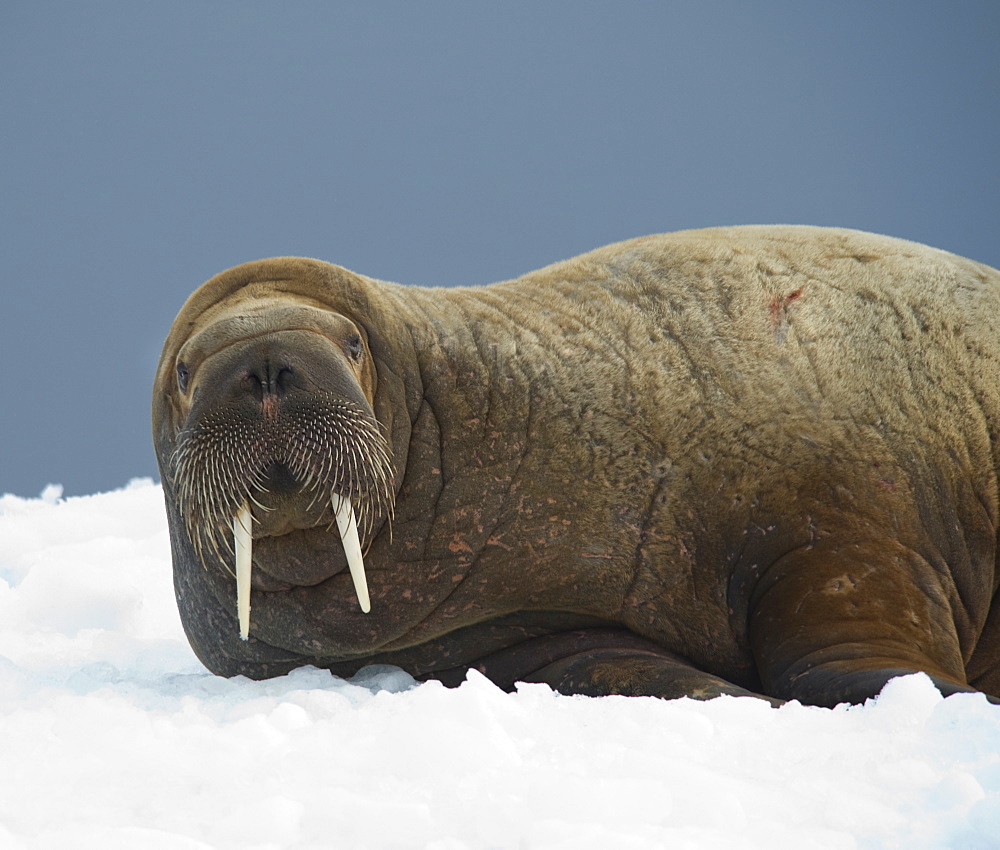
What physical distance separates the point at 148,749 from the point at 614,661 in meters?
1.97

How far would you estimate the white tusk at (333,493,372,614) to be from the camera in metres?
3.85

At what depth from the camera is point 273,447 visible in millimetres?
3855

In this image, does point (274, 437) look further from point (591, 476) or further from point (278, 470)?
point (591, 476)

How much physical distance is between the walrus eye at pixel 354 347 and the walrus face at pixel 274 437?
0.27 feet

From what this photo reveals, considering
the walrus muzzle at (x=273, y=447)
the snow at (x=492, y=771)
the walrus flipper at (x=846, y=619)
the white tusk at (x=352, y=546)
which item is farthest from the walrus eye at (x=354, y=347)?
the walrus flipper at (x=846, y=619)

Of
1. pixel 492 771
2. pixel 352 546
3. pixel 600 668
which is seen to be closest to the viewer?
pixel 492 771

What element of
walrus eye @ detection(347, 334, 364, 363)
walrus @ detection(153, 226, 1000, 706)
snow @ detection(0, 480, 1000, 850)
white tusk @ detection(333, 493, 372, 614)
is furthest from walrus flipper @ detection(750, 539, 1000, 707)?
walrus eye @ detection(347, 334, 364, 363)

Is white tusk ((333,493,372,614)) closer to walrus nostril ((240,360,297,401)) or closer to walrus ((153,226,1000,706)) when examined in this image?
walrus ((153,226,1000,706))

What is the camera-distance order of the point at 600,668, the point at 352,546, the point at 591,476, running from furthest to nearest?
the point at 591,476 < the point at 600,668 < the point at 352,546

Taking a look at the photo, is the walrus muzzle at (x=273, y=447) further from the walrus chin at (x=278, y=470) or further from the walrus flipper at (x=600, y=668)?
the walrus flipper at (x=600, y=668)

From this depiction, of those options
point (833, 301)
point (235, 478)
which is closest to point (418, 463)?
point (235, 478)

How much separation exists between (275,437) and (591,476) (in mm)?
1249

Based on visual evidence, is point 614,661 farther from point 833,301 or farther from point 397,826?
point 397,826

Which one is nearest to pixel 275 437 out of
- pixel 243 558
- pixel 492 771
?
pixel 243 558
